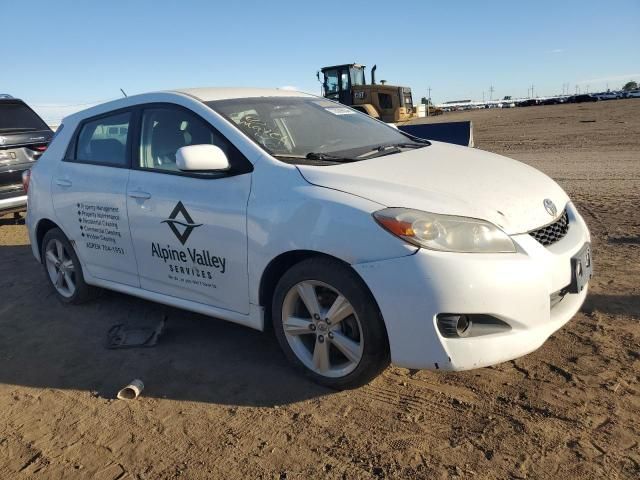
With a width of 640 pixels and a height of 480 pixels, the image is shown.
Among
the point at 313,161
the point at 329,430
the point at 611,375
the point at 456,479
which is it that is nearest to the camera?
the point at 456,479

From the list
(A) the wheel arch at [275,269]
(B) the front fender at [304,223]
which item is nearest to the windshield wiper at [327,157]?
(B) the front fender at [304,223]

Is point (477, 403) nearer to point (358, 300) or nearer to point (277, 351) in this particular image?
point (358, 300)

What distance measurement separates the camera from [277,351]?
3766mm

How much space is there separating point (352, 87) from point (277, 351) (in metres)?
19.8

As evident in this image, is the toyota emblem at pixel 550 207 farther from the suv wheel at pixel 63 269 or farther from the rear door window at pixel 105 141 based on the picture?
the suv wheel at pixel 63 269

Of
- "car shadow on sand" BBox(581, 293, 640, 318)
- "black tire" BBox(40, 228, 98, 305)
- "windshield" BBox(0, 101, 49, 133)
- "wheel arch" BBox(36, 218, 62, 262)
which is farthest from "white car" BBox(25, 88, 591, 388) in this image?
"windshield" BBox(0, 101, 49, 133)

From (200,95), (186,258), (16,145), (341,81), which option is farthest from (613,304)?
(341,81)

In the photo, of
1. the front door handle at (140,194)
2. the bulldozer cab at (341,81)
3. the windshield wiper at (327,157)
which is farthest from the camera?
the bulldozer cab at (341,81)

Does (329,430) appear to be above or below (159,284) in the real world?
below

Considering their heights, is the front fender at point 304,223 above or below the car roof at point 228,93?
below

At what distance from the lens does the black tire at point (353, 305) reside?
2.85 meters

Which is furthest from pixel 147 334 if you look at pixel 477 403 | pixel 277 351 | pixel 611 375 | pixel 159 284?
pixel 611 375

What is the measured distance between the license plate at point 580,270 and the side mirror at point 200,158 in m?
2.06

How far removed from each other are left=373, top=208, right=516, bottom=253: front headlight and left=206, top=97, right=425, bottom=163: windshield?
85cm
